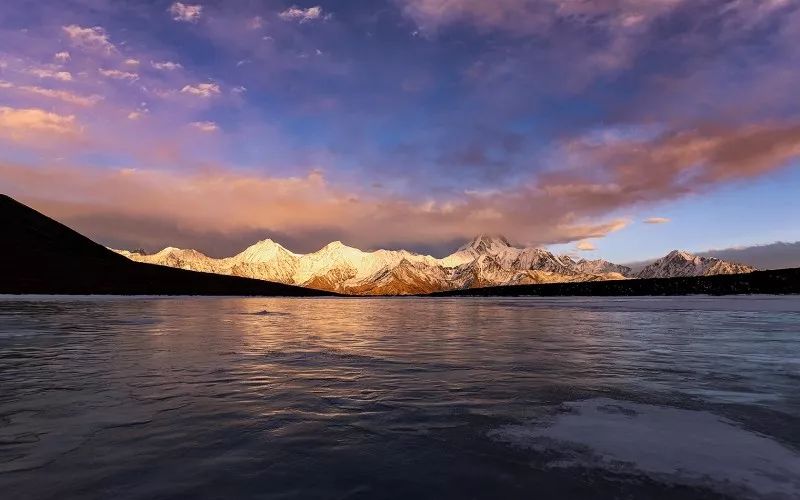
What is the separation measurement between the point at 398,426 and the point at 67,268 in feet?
528

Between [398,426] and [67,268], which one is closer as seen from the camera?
[398,426]

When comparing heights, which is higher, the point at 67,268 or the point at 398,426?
the point at 67,268

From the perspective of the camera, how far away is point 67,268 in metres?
137

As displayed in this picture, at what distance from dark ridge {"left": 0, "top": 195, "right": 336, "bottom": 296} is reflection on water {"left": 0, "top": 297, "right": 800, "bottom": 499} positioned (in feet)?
440

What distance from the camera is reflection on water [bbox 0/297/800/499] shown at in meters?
6.27

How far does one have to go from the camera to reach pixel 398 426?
8.95 m

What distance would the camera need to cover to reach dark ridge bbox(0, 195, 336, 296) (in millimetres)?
125125

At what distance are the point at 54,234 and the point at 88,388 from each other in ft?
602

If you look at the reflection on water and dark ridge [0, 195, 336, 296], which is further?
dark ridge [0, 195, 336, 296]

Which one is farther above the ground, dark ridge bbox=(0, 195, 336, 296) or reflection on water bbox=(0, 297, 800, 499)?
dark ridge bbox=(0, 195, 336, 296)

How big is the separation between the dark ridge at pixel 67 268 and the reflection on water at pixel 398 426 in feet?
440

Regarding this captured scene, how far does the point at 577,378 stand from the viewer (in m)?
13.9

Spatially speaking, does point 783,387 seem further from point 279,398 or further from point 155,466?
point 155,466

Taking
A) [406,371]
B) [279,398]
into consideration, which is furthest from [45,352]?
[406,371]
